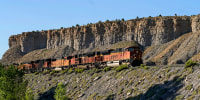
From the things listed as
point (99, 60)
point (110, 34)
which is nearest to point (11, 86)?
point (99, 60)

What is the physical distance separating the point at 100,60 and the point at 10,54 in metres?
91.1

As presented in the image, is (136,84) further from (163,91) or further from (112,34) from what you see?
(112,34)

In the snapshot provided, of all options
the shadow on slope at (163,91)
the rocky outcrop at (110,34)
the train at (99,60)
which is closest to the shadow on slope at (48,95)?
the train at (99,60)

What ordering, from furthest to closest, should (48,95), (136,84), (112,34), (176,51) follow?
(112,34)
(176,51)
(48,95)
(136,84)

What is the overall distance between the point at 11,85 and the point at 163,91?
19.8 metres

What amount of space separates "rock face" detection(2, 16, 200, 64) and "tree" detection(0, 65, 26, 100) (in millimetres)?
60623

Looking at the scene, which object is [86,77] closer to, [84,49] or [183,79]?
[183,79]

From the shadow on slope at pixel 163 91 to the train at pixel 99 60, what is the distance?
14.0 meters

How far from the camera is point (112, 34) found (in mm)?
105062

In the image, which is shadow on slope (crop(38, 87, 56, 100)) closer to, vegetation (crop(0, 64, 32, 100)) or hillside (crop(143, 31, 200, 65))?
vegetation (crop(0, 64, 32, 100))

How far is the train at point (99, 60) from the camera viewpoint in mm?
43969

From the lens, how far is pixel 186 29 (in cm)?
9056

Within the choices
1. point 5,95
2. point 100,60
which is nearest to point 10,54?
point 100,60

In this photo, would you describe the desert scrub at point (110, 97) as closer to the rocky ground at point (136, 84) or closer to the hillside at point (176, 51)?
the rocky ground at point (136, 84)
